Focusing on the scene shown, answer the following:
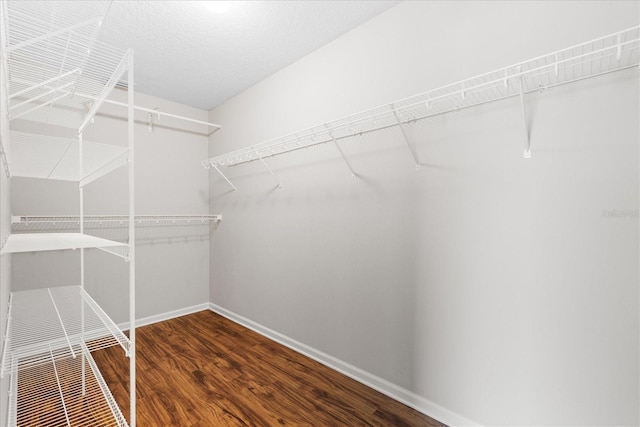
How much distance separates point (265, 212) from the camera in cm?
277

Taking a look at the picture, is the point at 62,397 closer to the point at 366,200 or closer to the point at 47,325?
the point at 47,325

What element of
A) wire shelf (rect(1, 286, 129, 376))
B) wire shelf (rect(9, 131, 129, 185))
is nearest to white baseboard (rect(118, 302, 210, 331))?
wire shelf (rect(1, 286, 129, 376))

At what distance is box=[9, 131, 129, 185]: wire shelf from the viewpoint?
3.88 feet

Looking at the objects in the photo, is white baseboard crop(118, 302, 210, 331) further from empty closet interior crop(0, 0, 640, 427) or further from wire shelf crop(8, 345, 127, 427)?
wire shelf crop(8, 345, 127, 427)

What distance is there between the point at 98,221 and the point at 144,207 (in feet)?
1.38

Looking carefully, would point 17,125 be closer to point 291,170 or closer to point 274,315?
point 291,170

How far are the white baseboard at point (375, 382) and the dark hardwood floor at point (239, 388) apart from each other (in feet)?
0.13

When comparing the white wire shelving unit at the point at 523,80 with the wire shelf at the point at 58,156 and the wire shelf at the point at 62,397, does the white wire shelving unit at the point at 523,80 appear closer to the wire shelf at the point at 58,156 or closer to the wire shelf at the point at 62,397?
the wire shelf at the point at 58,156

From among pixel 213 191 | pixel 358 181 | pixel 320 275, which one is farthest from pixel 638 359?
pixel 213 191

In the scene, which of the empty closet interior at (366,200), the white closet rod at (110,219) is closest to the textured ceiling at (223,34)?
the empty closet interior at (366,200)

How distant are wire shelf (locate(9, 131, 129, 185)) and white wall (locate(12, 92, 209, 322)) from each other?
78 centimetres

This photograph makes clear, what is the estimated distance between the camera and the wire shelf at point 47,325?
1.14 m

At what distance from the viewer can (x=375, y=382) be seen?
6.32 ft

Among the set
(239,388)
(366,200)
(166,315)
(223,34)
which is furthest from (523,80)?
(166,315)
